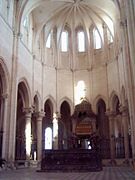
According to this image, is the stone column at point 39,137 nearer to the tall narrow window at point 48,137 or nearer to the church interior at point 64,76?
the church interior at point 64,76

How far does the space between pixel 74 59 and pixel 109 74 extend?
4.95 meters

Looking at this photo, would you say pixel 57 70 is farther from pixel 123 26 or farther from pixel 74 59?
pixel 123 26

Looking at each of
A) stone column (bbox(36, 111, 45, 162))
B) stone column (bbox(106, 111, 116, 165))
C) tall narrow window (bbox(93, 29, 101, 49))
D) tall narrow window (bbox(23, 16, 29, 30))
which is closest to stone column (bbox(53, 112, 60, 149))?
stone column (bbox(36, 111, 45, 162))

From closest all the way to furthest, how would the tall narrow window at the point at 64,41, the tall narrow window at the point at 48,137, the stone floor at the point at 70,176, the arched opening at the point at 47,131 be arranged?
the stone floor at the point at 70,176, the tall narrow window at the point at 48,137, the arched opening at the point at 47,131, the tall narrow window at the point at 64,41

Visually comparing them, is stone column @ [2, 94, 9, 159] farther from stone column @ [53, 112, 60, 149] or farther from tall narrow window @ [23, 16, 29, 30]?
stone column @ [53, 112, 60, 149]

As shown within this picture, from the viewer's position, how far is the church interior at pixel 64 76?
21.8m

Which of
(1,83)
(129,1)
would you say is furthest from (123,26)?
(1,83)

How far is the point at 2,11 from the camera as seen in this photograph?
2136 cm

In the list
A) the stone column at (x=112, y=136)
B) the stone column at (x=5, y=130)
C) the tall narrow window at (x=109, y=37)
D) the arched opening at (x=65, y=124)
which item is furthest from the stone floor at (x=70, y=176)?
the arched opening at (x=65, y=124)

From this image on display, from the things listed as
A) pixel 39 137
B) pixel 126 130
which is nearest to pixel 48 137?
pixel 39 137

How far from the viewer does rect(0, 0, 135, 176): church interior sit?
2177cm

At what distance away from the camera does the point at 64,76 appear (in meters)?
31.3

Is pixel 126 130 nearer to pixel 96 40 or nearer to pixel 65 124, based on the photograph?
pixel 65 124

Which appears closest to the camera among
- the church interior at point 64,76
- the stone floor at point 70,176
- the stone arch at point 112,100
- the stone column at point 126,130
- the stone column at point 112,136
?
the stone floor at point 70,176
